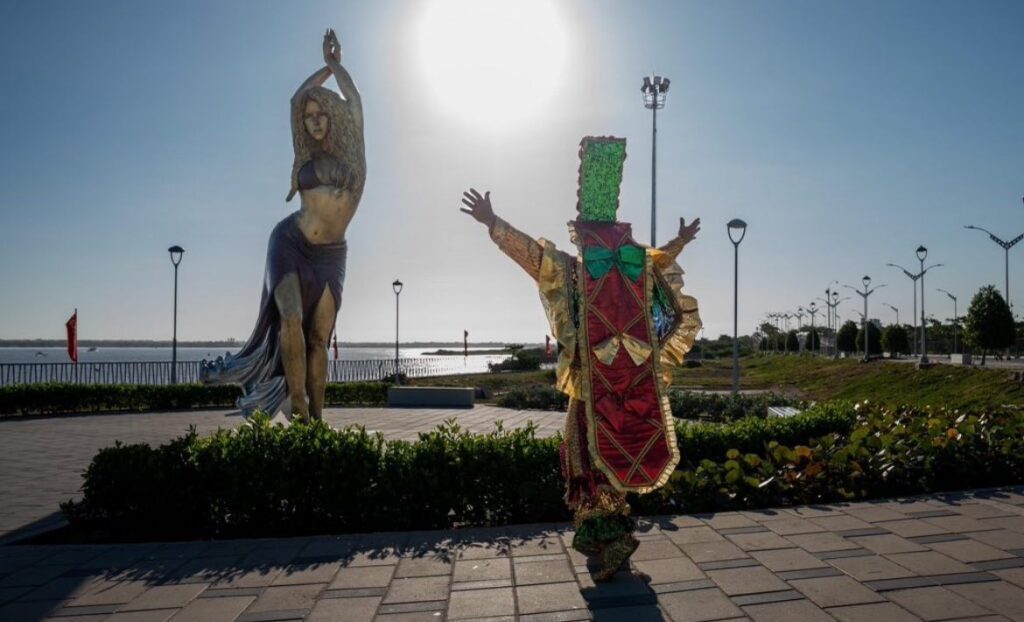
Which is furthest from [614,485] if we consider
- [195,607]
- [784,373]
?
[784,373]

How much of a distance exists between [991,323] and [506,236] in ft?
103

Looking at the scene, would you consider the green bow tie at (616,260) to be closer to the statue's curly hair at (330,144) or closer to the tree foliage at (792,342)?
the statue's curly hair at (330,144)

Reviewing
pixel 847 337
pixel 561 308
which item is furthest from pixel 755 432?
pixel 847 337

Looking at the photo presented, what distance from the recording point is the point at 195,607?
3.89 meters

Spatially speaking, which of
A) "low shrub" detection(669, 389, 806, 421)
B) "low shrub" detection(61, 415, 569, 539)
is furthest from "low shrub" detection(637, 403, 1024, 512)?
"low shrub" detection(669, 389, 806, 421)

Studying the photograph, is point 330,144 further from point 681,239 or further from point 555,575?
point 555,575

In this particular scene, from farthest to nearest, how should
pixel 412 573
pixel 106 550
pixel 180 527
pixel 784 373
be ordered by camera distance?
1. pixel 784 373
2. pixel 180 527
3. pixel 106 550
4. pixel 412 573

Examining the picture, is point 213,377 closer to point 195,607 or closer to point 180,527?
point 180,527

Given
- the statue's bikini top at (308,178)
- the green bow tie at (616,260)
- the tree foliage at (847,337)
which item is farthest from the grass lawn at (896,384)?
the tree foliage at (847,337)

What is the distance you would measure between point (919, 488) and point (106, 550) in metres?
6.94

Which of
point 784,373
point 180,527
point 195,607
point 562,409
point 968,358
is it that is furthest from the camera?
point 784,373

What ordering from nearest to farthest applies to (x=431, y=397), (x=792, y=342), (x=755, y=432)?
(x=755, y=432) < (x=431, y=397) < (x=792, y=342)

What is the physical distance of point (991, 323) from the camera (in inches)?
1136

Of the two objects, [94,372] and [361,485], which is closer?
[361,485]
